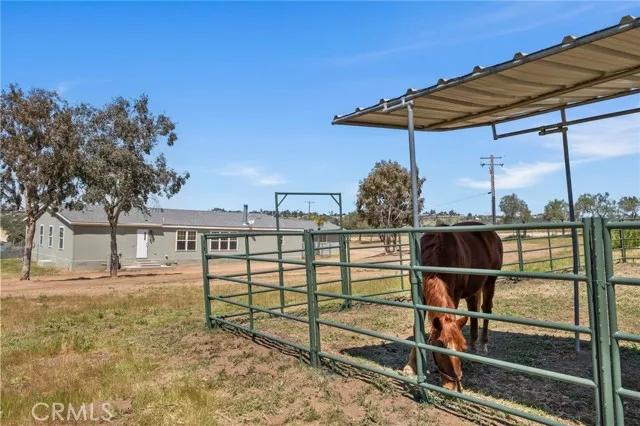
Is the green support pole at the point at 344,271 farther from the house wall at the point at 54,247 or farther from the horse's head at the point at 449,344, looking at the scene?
the house wall at the point at 54,247

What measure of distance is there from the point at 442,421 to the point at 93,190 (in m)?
20.0

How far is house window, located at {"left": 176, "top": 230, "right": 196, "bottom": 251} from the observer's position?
31.1m

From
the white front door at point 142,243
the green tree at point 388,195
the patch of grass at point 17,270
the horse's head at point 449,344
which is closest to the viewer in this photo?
the horse's head at point 449,344

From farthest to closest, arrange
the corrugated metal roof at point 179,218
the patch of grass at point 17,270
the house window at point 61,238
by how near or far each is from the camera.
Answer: the house window at point 61,238 → the corrugated metal roof at point 179,218 → the patch of grass at point 17,270

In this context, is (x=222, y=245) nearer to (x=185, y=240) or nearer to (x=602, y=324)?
(x=185, y=240)

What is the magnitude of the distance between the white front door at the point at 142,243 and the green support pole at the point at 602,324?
29259mm

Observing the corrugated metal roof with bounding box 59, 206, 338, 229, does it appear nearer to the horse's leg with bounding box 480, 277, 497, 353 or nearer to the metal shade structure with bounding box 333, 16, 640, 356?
the horse's leg with bounding box 480, 277, 497, 353

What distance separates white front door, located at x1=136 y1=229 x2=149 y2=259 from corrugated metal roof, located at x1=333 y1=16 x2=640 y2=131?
86.3 feet

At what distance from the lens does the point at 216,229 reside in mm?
33062

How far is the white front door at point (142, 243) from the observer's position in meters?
29.2

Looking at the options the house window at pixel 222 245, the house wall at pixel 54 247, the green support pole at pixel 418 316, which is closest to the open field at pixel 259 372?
the green support pole at pixel 418 316

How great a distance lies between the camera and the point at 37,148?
2058 centimetres

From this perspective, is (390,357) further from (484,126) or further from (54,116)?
(54,116)

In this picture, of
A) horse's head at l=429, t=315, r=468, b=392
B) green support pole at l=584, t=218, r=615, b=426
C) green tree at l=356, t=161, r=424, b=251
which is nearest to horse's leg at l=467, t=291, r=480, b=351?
horse's head at l=429, t=315, r=468, b=392
